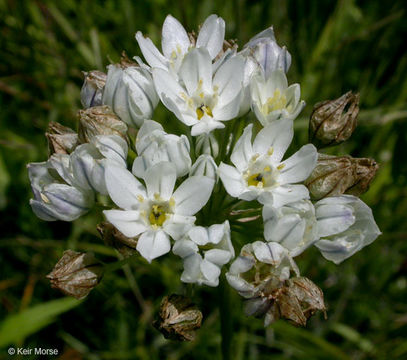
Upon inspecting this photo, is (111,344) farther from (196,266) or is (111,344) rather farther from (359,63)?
(359,63)

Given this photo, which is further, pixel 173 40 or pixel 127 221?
pixel 173 40

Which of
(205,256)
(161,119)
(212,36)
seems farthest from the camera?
(161,119)

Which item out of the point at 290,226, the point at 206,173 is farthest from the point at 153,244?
the point at 290,226

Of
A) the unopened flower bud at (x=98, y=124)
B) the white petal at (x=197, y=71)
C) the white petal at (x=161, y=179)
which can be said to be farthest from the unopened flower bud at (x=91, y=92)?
the white petal at (x=161, y=179)

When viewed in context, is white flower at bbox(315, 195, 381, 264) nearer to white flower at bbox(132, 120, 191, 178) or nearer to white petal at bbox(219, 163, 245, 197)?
white petal at bbox(219, 163, 245, 197)

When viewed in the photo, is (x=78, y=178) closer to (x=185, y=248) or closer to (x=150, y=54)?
(x=185, y=248)

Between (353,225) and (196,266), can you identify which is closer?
(196,266)

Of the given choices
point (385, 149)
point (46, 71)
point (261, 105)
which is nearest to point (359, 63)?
point (385, 149)
